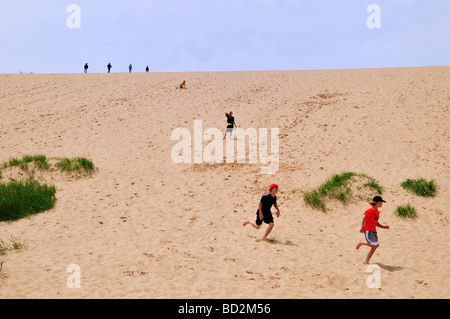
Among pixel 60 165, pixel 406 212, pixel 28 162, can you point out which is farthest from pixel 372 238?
pixel 28 162

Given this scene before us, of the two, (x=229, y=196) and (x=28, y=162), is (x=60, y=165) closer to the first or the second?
(x=28, y=162)

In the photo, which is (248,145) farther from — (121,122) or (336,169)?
(121,122)

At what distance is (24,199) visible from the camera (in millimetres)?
12102

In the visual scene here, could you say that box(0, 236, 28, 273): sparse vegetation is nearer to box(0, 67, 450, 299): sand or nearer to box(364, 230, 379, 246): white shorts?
box(0, 67, 450, 299): sand

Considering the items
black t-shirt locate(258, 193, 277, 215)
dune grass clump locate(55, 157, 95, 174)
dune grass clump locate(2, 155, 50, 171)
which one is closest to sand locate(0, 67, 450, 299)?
dune grass clump locate(55, 157, 95, 174)

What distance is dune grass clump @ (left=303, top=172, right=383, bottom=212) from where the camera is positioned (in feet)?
41.2

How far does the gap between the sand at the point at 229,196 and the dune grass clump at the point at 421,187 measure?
0.34 metres

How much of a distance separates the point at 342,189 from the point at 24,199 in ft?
40.3

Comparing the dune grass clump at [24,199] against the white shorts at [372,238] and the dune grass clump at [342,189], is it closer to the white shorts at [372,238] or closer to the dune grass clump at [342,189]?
the dune grass clump at [342,189]

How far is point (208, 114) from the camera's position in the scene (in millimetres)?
26156

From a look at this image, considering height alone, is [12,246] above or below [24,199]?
below

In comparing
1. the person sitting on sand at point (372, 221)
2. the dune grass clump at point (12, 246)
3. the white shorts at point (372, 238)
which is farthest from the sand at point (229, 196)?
the person sitting on sand at point (372, 221)

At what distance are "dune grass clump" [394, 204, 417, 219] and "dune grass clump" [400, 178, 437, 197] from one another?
1.77 meters

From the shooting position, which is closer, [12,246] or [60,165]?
[12,246]
